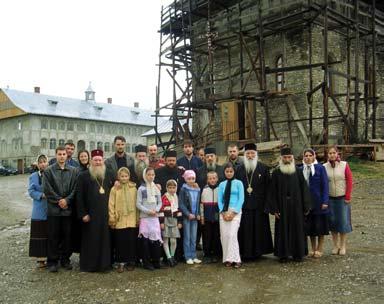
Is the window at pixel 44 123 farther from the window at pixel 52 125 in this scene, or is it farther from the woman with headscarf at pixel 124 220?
the woman with headscarf at pixel 124 220

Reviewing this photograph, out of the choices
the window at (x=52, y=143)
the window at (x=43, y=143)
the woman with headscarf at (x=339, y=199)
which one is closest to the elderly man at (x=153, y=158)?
the woman with headscarf at (x=339, y=199)

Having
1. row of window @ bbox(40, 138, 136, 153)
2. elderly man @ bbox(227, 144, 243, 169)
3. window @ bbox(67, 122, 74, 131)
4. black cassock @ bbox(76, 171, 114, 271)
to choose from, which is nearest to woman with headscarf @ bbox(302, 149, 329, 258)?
elderly man @ bbox(227, 144, 243, 169)

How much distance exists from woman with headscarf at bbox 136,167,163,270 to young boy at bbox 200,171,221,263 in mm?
779

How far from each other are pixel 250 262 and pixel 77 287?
101 inches

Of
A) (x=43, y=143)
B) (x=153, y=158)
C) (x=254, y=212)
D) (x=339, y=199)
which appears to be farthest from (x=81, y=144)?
(x=339, y=199)

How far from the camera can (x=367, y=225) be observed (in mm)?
8906

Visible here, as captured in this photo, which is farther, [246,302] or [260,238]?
[260,238]

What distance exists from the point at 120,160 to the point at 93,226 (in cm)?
116

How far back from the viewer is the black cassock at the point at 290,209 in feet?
20.7

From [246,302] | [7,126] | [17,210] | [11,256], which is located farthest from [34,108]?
[246,302]

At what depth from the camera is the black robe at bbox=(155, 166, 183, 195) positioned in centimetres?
681

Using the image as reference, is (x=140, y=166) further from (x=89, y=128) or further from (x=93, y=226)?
(x=89, y=128)

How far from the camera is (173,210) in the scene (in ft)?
21.3

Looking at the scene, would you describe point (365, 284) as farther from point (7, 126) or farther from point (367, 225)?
point (7, 126)
